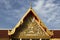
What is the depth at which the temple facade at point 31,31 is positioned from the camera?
163ft

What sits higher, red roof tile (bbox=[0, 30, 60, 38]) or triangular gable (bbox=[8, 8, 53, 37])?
triangular gable (bbox=[8, 8, 53, 37])

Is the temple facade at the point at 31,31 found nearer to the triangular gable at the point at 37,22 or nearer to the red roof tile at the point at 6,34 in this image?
the triangular gable at the point at 37,22

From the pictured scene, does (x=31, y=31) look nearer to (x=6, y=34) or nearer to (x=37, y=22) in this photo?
(x=37, y=22)

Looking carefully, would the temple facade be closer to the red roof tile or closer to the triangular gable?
the triangular gable

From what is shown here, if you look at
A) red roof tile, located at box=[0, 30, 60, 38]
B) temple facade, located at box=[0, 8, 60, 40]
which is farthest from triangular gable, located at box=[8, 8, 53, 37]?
red roof tile, located at box=[0, 30, 60, 38]

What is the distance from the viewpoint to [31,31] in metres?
50.0

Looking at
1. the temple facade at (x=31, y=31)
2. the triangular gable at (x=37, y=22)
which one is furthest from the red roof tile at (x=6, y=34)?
the triangular gable at (x=37, y=22)

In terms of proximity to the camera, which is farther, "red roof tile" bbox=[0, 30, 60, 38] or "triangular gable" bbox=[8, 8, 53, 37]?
"red roof tile" bbox=[0, 30, 60, 38]

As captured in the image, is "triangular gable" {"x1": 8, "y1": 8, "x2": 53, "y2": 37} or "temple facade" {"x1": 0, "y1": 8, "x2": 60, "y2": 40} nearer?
"triangular gable" {"x1": 8, "y1": 8, "x2": 53, "y2": 37}

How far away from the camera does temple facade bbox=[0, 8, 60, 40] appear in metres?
49.8

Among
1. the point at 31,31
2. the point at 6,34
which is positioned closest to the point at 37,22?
the point at 31,31

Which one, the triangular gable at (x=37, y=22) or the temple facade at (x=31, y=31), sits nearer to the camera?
the triangular gable at (x=37, y=22)

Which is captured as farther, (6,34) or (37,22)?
(37,22)

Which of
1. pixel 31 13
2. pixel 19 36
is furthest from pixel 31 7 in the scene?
pixel 19 36
